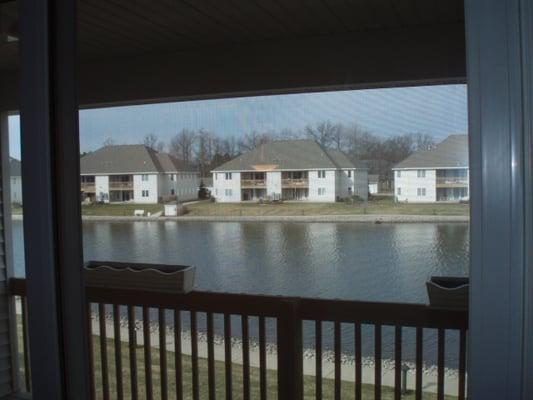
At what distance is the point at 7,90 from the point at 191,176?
0.67 metres

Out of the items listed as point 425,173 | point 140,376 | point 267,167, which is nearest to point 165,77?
point 267,167

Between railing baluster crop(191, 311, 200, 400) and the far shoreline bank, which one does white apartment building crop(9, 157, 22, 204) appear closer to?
the far shoreline bank

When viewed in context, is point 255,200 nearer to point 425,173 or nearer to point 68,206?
point 425,173

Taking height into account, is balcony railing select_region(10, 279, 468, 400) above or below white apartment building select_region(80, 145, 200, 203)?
below

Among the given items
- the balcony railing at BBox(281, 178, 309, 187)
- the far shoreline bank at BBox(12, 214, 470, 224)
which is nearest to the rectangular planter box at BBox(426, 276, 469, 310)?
the far shoreline bank at BBox(12, 214, 470, 224)

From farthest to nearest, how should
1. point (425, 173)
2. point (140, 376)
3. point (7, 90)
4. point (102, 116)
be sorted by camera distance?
point (140, 376)
point (102, 116)
point (7, 90)
point (425, 173)

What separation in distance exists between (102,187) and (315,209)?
0.68 meters

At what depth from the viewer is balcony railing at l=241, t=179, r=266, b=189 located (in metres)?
1.55

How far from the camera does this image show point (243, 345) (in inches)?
79.6

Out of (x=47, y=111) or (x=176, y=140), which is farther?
(x=176, y=140)

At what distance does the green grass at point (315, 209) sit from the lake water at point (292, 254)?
5cm

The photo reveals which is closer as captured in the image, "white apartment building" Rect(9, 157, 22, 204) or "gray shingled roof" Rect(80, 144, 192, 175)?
"white apartment building" Rect(9, 157, 22, 204)

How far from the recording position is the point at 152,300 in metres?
2.01

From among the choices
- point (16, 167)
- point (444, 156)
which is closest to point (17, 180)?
point (16, 167)
